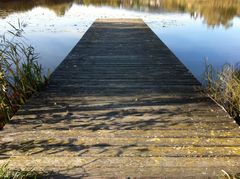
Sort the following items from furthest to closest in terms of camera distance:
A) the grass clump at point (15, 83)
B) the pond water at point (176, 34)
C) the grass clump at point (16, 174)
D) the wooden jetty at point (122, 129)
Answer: the pond water at point (176, 34) < the grass clump at point (15, 83) < the wooden jetty at point (122, 129) < the grass clump at point (16, 174)

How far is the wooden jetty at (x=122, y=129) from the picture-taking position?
2.58 metres

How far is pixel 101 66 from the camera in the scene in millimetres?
5523

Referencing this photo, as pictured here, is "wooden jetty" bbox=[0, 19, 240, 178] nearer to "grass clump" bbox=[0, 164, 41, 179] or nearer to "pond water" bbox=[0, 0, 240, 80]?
"grass clump" bbox=[0, 164, 41, 179]

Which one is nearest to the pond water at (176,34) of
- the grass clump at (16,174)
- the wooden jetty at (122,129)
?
the wooden jetty at (122,129)

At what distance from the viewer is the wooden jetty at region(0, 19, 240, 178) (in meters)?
2.58

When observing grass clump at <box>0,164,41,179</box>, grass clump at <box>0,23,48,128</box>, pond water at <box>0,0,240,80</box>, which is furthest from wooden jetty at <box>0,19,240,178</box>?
pond water at <box>0,0,240,80</box>

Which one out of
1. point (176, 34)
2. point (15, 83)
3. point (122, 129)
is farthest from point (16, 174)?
point (176, 34)

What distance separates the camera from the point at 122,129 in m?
3.16

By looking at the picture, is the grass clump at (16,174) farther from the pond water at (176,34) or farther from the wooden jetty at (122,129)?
the pond water at (176,34)

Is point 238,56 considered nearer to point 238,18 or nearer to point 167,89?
point 167,89

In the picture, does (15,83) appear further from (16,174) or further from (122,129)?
(16,174)

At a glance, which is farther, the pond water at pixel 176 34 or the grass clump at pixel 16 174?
the pond water at pixel 176 34

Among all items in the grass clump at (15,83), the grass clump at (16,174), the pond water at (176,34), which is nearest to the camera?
the grass clump at (16,174)

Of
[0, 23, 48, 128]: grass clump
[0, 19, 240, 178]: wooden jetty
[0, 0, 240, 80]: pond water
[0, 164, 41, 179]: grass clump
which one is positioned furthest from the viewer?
[0, 0, 240, 80]: pond water
